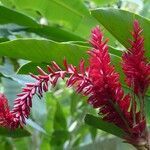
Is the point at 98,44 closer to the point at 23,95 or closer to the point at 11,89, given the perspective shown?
the point at 23,95

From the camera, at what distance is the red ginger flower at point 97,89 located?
62 cm

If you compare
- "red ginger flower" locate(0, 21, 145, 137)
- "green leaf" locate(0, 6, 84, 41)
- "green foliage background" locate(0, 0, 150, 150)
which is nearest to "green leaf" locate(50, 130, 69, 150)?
"green foliage background" locate(0, 0, 150, 150)

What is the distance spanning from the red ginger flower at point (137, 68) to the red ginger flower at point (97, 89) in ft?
0.07

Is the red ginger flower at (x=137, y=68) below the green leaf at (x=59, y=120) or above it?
below

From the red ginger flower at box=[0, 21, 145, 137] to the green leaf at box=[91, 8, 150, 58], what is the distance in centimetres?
15

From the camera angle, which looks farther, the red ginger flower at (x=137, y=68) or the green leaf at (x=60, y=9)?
the green leaf at (x=60, y=9)

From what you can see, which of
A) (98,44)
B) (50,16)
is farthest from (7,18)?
(98,44)

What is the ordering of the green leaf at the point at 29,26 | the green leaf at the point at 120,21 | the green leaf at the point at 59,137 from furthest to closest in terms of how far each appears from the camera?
the green leaf at the point at 59,137, the green leaf at the point at 29,26, the green leaf at the point at 120,21

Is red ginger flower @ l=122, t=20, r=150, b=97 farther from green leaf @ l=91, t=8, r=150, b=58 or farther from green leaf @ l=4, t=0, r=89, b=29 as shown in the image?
green leaf @ l=4, t=0, r=89, b=29

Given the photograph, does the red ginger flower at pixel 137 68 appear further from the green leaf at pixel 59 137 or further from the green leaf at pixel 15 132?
the green leaf at pixel 59 137

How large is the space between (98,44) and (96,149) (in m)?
0.82

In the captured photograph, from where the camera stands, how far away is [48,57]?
2.84 ft

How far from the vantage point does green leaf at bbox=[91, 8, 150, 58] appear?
798 millimetres

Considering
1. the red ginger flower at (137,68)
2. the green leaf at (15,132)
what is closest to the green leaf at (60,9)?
the green leaf at (15,132)
